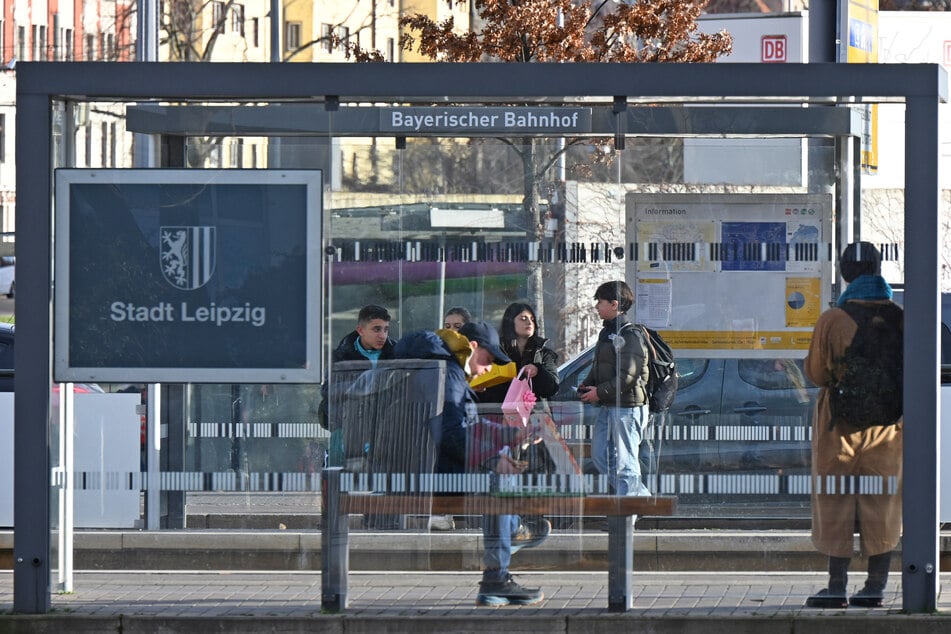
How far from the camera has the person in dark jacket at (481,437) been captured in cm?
800

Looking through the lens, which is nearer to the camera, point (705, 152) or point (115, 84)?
point (115, 84)

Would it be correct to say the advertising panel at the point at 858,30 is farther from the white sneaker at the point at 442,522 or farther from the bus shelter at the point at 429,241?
the white sneaker at the point at 442,522

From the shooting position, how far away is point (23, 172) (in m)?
7.74

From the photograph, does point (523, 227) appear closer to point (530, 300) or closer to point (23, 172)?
point (530, 300)

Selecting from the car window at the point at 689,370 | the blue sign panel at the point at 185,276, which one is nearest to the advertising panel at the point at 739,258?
the car window at the point at 689,370

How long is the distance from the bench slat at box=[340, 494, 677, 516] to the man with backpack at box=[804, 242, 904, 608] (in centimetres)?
77

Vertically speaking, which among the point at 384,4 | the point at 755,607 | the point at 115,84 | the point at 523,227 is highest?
the point at 384,4

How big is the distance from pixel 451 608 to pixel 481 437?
0.80 meters

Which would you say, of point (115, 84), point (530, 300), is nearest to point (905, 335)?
point (530, 300)

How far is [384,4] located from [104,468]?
51328 mm

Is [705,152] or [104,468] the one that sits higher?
[705,152]

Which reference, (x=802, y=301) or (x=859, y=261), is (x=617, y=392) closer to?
(x=802, y=301)

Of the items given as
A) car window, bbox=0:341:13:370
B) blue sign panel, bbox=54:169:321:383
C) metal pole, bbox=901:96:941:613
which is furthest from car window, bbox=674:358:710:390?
car window, bbox=0:341:13:370

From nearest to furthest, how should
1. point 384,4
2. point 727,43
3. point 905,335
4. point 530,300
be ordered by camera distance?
point 905,335 < point 530,300 < point 727,43 < point 384,4
